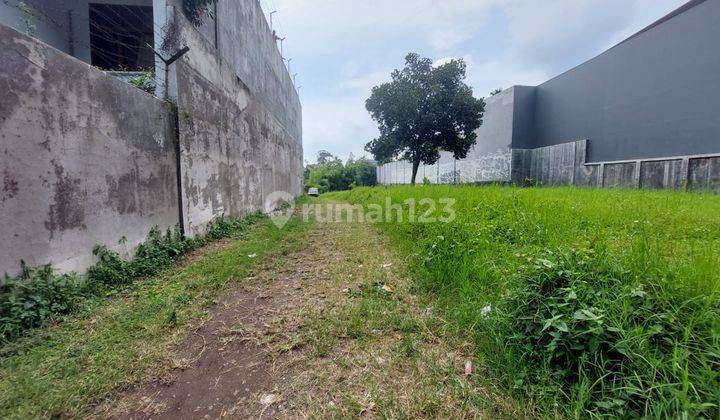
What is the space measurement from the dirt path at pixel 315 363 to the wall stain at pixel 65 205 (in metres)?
1.38

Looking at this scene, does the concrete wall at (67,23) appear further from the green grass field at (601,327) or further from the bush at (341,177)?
the bush at (341,177)

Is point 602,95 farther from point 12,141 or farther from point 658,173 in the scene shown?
point 12,141

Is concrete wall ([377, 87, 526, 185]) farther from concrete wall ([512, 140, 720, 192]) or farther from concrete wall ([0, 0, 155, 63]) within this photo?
concrete wall ([0, 0, 155, 63])

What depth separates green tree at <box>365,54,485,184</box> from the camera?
15.3 meters

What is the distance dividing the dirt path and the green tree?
14.1m

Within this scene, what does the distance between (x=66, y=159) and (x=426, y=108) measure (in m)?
15.3

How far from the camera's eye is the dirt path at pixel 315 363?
141 cm

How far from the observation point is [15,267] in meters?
2.06

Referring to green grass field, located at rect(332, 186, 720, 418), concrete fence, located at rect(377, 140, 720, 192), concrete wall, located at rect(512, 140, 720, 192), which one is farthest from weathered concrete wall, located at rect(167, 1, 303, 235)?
concrete wall, located at rect(512, 140, 720, 192)

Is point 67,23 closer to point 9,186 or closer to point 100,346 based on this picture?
point 9,186

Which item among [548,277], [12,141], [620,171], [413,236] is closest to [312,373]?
[548,277]

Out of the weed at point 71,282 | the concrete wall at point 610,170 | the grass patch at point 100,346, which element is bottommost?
the grass patch at point 100,346

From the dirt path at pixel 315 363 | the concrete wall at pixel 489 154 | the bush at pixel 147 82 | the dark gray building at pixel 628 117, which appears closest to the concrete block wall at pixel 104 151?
the bush at pixel 147 82

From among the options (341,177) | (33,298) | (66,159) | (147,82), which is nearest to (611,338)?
(33,298)
